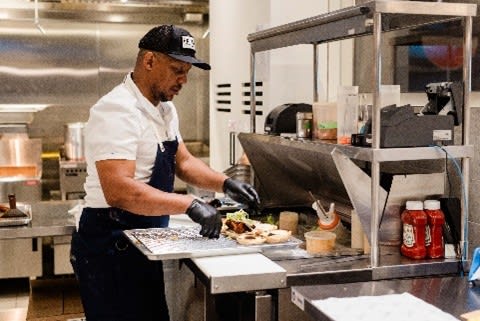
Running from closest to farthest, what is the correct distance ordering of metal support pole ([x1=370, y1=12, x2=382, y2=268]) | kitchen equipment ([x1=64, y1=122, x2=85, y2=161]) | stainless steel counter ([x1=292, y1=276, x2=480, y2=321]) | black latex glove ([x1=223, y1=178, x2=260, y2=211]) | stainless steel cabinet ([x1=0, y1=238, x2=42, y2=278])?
1. stainless steel counter ([x1=292, y1=276, x2=480, y2=321])
2. metal support pole ([x1=370, y1=12, x2=382, y2=268])
3. black latex glove ([x1=223, y1=178, x2=260, y2=211])
4. stainless steel cabinet ([x1=0, y1=238, x2=42, y2=278])
5. kitchen equipment ([x1=64, y1=122, x2=85, y2=161])

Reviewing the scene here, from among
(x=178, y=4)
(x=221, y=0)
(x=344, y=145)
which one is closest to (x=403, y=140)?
(x=344, y=145)

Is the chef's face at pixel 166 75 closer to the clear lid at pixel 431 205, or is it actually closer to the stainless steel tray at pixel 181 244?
the stainless steel tray at pixel 181 244

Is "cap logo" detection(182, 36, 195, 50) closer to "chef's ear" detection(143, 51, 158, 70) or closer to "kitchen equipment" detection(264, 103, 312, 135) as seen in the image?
"chef's ear" detection(143, 51, 158, 70)

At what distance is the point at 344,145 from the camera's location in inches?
107

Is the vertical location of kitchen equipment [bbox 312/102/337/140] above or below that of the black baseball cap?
below

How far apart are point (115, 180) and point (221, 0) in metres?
2.83

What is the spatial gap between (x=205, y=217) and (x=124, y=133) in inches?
19.3

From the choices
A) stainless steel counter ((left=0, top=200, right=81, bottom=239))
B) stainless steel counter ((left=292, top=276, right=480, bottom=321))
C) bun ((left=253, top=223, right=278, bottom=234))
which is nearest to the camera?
stainless steel counter ((left=292, top=276, right=480, bottom=321))

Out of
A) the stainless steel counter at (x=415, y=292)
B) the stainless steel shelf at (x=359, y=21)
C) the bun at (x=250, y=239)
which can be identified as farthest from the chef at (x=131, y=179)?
the stainless steel counter at (x=415, y=292)

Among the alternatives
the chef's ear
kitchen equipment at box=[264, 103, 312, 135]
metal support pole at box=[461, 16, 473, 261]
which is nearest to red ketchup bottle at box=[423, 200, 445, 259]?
metal support pole at box=[461, 16, 473, 261]

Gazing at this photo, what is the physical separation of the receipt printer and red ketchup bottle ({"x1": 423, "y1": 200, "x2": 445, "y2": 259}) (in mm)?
265

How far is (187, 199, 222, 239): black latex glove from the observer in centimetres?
287

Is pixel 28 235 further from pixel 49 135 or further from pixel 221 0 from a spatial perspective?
pixel 49 135

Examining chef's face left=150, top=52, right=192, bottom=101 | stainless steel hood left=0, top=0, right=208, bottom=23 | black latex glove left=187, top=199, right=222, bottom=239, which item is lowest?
black latex glove left=187, top=199, right=222, bottom=239
